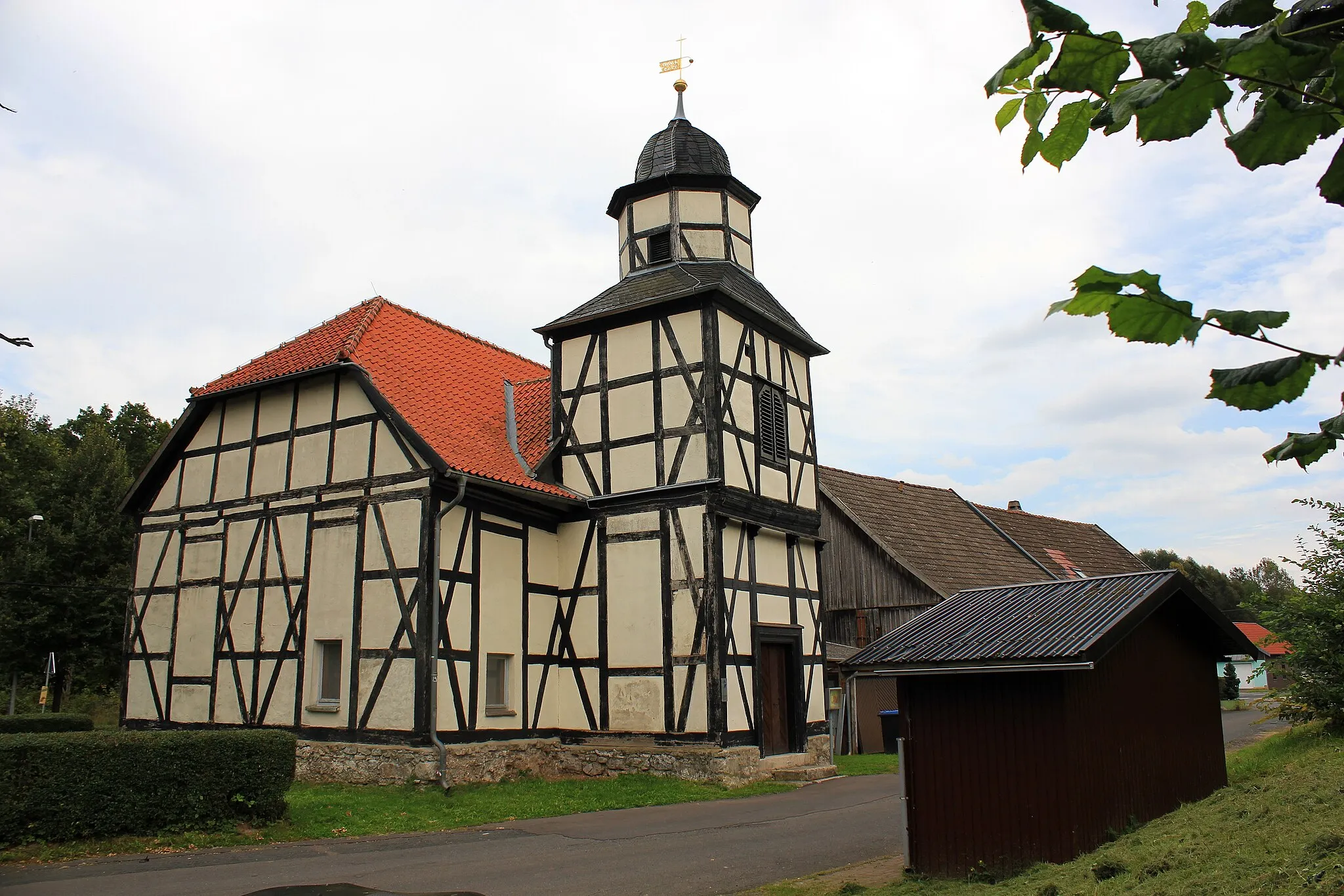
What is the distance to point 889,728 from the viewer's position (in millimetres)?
23875

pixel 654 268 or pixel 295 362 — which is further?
pixel 654 268

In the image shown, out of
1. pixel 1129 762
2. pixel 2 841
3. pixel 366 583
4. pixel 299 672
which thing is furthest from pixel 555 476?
pixel 1129 762

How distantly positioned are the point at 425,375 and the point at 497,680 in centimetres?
624

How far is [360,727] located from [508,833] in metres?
4.57

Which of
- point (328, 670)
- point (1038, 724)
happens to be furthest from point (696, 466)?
point (1038, 724)

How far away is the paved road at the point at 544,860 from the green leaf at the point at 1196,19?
852cm

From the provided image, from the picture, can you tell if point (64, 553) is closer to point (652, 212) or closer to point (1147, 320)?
point (652, 212)

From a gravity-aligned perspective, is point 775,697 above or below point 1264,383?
below

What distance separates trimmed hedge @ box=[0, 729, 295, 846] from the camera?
10.9 m

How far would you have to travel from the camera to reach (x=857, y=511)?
2820cm

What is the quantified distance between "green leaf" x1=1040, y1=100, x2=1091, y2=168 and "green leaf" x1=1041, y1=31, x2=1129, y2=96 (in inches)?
7.3

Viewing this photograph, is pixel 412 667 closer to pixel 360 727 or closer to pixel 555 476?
pixel 360 727

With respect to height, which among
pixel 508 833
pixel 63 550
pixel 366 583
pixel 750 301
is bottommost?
pixel 508 833

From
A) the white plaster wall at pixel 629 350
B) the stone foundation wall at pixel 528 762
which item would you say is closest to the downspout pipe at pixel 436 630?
the stone foundation wall at pixel 528 762
